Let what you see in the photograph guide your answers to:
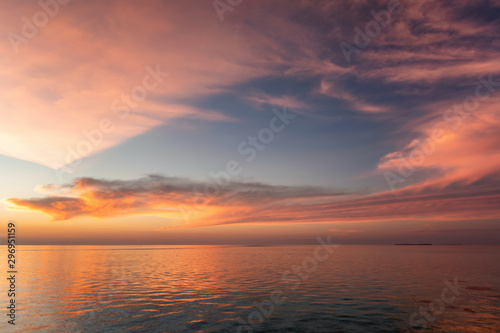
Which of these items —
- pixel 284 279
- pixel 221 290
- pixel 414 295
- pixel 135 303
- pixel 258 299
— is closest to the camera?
pixel 135 303

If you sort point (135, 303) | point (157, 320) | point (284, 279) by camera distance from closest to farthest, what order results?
point (157, 320) → point (135, 303) → point (284, 279)

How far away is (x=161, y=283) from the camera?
5019 centimetres

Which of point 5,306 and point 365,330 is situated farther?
point 5,306

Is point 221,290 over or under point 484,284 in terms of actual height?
over

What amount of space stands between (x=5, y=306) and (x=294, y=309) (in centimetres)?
3092

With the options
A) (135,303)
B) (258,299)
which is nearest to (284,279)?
(258,299)

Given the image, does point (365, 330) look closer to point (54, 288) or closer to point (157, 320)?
point (157, 320)

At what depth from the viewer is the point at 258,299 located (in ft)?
121

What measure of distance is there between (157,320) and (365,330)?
58.0 feet

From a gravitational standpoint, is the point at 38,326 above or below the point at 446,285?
above

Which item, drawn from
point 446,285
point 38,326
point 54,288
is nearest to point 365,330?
point 38,326

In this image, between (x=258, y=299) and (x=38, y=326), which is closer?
(x=38, y=326)

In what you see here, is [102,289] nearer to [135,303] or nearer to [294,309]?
[135,303]

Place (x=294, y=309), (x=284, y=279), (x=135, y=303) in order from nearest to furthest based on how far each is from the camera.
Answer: (x=294, y=309) < (x=135, y=303) < (x=284, y=279)
